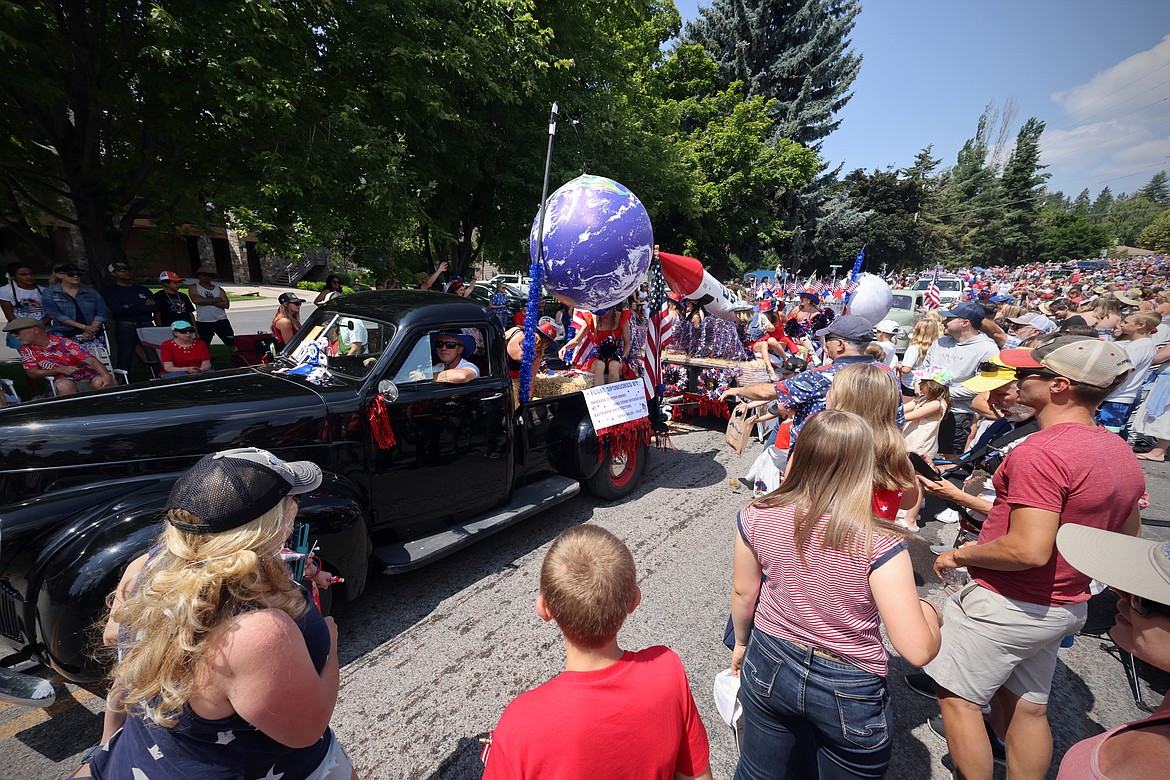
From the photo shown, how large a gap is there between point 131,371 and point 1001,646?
1004 centimetres

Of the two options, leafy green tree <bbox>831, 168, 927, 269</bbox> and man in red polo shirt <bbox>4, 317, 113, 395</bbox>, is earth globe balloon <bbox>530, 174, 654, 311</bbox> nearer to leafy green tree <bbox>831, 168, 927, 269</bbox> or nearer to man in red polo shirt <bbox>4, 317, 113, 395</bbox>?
man in red polo shirt <bbox>4, 317, 113, 395</bbox>

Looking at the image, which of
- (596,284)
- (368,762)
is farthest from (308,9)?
(368,762)

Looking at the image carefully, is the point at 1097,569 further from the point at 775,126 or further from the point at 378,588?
the point at 775,126

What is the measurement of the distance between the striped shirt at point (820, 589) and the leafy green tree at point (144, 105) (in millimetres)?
6689

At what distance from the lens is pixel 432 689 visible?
2.67m

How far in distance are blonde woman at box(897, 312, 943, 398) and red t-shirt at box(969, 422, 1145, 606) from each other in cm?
458

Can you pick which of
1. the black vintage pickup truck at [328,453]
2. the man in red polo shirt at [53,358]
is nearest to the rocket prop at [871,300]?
the black vintage pickup truck at [328,453]

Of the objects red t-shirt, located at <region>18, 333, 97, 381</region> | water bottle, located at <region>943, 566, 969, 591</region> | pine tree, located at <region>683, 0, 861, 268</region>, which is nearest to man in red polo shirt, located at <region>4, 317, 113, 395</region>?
red t-shirt, located at <region>18, 333, 97, 381</region>

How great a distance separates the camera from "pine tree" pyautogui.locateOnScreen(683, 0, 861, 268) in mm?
23266

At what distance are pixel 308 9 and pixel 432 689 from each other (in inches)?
316

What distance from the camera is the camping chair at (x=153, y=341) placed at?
272 inches

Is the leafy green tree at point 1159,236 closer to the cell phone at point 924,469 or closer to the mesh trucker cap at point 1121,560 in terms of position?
the cell phone at point 924,469

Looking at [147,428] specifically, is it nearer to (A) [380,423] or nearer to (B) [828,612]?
(A) [380,423]

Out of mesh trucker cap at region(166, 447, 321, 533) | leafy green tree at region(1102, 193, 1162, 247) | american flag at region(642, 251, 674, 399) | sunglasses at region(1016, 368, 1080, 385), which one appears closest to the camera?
mesh trucker cap at region(166, 447, 321, 533)
